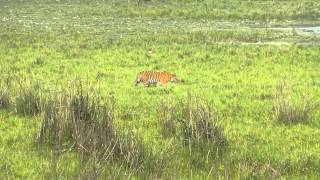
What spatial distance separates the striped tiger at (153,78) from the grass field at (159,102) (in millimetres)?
326

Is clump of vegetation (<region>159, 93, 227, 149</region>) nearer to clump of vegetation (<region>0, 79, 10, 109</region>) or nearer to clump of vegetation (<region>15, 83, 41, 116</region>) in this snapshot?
clump of vegetation (<region>15, 83, 41, 116</region>)

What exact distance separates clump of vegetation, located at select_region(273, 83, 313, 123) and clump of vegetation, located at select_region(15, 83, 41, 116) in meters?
4.77

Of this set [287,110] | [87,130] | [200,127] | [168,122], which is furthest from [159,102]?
[87,130]

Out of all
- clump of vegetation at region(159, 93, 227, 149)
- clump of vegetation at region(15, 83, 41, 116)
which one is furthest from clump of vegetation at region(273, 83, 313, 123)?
clump of vegetation at region(15, 83, 41, 116)

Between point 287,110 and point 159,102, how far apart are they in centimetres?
255

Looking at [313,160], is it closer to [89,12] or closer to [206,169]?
[206,169]

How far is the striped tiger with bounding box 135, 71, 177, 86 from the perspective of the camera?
664 inches

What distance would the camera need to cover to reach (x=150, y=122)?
12.3 metres

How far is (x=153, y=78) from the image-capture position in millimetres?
16953

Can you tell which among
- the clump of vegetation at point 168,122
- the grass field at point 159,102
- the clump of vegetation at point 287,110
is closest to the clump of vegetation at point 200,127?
the grass field at point 159,102

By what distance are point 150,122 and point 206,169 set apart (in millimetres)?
3121

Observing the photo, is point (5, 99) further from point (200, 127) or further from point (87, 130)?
point (200, 127)

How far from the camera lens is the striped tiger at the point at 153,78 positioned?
16859 millimetres

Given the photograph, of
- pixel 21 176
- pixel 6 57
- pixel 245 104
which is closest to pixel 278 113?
pixel 245 104
